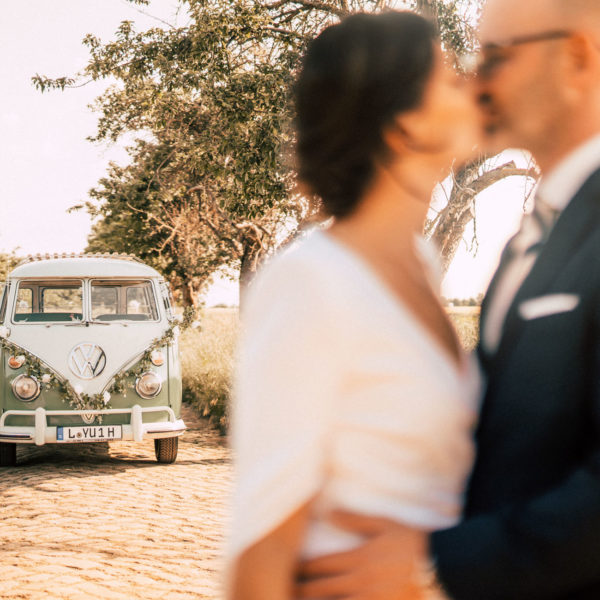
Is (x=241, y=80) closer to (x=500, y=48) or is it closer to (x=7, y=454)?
(x=7, y=454)

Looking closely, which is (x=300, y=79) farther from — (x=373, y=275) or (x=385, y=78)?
(x=373, y=275)

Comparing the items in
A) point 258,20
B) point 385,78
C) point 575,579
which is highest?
point 258,20

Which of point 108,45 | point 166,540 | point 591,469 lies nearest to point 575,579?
point 591,469

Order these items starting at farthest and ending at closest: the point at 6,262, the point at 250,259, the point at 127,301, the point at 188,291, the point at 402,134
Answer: the point at 6,262, the point at 188,291, the point at 250,259, the point at 127,301, the point at 402,134

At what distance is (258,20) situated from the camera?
10133mm

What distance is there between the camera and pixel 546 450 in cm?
102

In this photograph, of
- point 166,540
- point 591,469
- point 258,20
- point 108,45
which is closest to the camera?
point 591,469

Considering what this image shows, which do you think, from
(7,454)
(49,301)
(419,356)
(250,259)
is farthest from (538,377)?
(250,259)

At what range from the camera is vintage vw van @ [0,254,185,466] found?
781 cm

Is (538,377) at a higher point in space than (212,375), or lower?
higher

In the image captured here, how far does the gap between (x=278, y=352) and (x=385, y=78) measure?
1.52 feet

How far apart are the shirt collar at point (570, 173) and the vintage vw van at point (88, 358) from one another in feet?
23.6

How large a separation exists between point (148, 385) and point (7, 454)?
1686 millimetres

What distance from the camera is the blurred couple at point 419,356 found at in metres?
1.00
